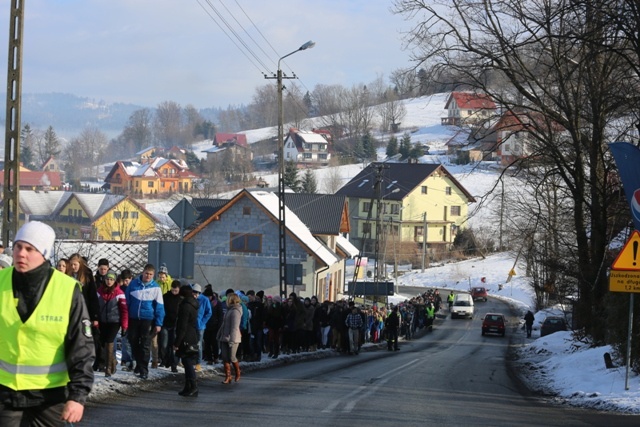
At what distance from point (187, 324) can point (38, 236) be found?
340 inches

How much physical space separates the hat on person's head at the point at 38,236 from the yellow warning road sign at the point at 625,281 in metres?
11.5

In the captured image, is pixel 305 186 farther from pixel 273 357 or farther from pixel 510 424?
pixel 510 424

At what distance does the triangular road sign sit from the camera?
15.2 metres

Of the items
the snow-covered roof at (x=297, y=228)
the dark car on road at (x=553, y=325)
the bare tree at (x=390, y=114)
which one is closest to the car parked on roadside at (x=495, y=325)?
the dark car on road at (x=553, y=325)

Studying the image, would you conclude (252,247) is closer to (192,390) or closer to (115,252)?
(115,252)

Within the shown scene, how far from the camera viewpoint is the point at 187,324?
14.1 m

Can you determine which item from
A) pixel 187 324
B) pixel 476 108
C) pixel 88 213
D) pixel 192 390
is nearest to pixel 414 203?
pixel 88 213

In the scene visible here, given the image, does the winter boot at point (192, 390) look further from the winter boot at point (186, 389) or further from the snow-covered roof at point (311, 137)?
the snow-covered roof at point (311, 137)

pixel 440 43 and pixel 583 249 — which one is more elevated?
pixel 440 43

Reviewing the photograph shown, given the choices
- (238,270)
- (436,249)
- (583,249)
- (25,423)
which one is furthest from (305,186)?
(25,423)

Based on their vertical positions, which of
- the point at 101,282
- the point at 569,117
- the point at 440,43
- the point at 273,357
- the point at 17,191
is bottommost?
the point at 273,357

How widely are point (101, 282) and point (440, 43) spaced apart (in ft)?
46.7

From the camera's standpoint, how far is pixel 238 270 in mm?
52469

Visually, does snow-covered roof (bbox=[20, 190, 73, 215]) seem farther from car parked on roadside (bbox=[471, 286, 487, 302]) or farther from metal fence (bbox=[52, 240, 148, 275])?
metal fence (bbox=[52, 240, 148, 275])
